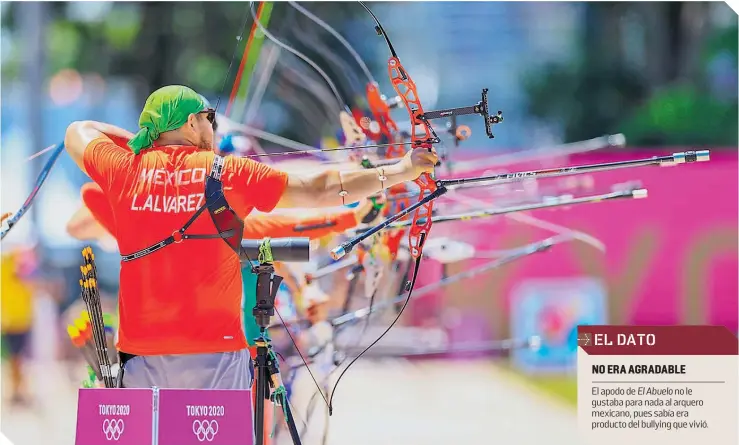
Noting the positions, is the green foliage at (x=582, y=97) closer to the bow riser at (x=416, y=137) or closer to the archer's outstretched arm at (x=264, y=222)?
the bow riser at (x=416, y=137)

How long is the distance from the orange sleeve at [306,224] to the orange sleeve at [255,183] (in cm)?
51

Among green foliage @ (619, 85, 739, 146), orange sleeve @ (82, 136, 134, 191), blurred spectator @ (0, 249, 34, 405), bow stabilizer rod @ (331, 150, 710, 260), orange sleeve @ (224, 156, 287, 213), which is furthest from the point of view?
blurred spectator @ (0, 249, 34, 405)

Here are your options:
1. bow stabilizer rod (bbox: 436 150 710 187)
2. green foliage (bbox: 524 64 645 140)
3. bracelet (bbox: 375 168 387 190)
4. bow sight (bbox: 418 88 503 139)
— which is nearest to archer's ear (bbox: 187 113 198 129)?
bracelet (bbox: 375 168 387 190)

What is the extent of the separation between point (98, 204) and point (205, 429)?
115cm

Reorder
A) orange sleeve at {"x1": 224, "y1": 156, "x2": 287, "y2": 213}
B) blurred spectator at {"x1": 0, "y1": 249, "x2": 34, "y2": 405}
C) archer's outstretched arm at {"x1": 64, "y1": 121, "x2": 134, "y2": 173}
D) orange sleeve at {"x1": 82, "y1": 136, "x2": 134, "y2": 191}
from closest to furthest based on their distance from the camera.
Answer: orange sleeve at {"x1": 224, "y1": 156, "x2": 287, "y2": 213}
orange sleeve at {"x1": 82, "y1": 136, "x2": 134, "y2": 191}
archer's outstretched arm at {"x1": 64, "y1": 121, "x2": 134, "y2": 173}
blurred spectator at {"x1": 0, "y1": 249, "x2": 34, "y2": 405}

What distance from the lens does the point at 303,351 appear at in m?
3.66

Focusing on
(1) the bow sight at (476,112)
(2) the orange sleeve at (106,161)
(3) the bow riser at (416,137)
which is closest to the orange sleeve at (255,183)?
(2) the orange sleeve at (106,161)

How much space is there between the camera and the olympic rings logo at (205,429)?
10.2 ft

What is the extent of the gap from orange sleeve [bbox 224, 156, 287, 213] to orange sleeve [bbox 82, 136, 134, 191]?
1.36 feet

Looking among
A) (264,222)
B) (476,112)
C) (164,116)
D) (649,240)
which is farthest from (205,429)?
(649,240)

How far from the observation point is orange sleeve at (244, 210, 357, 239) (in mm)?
3598

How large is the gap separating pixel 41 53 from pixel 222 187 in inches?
51.9

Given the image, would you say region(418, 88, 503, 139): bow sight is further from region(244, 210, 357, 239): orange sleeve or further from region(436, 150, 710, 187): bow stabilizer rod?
region(244, 210, 357, 239): orange sleeve

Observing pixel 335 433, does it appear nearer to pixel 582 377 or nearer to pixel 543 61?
pixel 582 377
